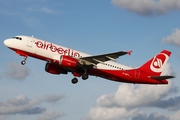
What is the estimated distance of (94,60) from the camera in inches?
2827

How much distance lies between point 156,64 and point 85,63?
13.5m

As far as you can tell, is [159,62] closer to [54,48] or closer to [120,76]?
[120,76]

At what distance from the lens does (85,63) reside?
7181cm

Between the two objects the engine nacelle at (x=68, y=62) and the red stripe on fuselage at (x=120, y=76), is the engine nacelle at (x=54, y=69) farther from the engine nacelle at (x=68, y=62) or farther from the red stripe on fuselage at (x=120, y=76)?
the engine nacelle at (x=68, y=62)

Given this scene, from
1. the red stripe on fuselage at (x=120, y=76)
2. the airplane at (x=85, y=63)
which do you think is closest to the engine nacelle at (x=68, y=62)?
the airplane at (x=85, y=63)

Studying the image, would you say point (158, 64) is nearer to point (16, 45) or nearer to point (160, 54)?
point (160, 54)

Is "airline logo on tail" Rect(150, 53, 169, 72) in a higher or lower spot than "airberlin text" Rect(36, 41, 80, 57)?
higher

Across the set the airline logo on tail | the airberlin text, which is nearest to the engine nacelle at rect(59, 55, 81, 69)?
the airberlin text

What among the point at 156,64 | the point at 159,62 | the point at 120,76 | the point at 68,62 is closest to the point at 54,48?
the point at 68,62

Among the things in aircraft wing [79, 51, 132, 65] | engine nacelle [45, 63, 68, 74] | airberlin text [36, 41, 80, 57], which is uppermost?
airberlin text [36, 41, 80, 57]

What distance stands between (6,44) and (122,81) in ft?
60.7

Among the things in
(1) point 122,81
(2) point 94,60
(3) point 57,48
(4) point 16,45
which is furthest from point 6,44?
(1) point 122,81

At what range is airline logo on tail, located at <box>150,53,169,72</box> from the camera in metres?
78.7

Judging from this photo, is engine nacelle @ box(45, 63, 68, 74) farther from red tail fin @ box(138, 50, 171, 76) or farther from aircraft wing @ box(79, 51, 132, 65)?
red tail fin @ box(138, 50, 171, 76)
